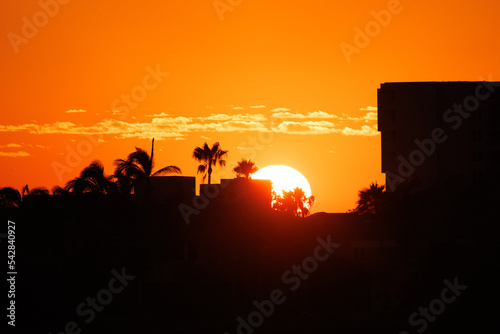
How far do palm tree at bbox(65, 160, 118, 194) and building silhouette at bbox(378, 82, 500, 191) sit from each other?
57.0 m

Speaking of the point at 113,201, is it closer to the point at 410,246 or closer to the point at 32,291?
the point at 32,291

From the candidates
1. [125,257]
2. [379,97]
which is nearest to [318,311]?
[125,257]

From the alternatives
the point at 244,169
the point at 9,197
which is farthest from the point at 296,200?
the point at 9,197

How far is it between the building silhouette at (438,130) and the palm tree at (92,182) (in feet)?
187

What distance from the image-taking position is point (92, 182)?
59.0 m

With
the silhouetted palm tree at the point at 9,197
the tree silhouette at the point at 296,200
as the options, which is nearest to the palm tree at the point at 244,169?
the tree silhouette at the point at 296,200

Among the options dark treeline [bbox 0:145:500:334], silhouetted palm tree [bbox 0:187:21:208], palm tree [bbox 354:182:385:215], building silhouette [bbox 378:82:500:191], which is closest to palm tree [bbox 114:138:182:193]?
dark treeline [bbox 0:145:500:334]

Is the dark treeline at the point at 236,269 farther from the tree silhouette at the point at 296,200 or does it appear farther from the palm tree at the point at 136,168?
the tree silhouette at the point at 296,200

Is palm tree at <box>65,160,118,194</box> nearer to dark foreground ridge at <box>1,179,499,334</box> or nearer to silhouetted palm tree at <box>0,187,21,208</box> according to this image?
dark foreground ridge at <box>1,179,499,334</box>

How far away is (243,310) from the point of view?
56.3m

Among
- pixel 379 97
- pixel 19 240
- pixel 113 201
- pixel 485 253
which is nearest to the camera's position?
pixel 485 253

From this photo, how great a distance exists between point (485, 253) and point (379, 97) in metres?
64.0

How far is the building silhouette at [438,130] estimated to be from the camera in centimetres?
11112

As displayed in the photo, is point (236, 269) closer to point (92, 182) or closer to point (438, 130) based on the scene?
point (92, 182)
